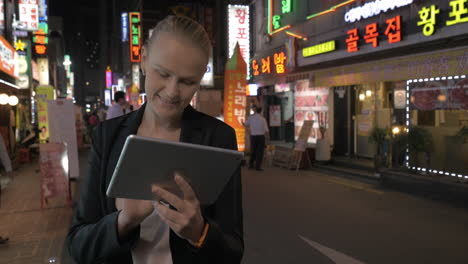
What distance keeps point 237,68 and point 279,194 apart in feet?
13.9

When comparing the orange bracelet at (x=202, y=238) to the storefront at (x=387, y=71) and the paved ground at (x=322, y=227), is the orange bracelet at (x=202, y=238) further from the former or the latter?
the storefront at (x=387, y=71)

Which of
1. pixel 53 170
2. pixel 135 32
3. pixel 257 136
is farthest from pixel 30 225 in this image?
pixel 135 32

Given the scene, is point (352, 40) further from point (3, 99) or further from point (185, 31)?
point (3, 99)

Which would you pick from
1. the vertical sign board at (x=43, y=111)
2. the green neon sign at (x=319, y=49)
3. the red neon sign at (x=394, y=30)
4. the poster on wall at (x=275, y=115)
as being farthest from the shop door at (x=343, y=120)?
the vertical sign board at (x=43, y=111)

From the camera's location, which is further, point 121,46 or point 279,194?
point 121,46

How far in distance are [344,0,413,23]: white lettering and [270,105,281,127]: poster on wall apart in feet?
22.8

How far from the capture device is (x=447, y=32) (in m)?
8.48

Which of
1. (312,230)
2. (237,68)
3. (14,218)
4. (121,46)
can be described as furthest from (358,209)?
(121,46)

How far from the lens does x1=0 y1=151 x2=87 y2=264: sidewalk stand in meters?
5.43

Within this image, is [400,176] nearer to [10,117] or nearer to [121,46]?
[10,117]

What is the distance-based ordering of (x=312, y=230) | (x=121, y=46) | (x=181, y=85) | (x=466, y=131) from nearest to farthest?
(x=181, y=85) → (x=312, y=230) → (x=466, y=131) → (x=121, y=46)

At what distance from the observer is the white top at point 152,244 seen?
1446mm

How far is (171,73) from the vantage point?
4.60ft

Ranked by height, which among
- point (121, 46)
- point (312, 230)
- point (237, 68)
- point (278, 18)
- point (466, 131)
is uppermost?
point (121, 46)
